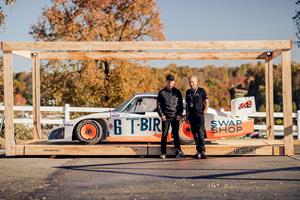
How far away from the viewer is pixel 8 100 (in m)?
12.7

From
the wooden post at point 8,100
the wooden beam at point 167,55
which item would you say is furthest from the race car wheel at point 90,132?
the wooden beam at point 167,55

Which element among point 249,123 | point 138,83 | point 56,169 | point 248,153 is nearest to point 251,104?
point 249,123

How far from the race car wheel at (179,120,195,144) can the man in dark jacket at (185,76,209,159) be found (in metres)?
1.55

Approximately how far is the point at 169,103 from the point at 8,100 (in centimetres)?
377

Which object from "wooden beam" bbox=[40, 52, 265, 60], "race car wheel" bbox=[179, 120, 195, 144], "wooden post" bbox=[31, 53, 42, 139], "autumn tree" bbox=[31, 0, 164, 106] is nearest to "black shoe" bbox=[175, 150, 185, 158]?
"race car wheel" bbox=[179, 120, 195, 144]

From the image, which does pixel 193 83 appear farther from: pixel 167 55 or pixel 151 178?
pixel 151 178

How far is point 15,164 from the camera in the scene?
36.5 ft

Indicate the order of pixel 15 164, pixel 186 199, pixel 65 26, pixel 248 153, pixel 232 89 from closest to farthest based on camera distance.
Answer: pixel 186 199 → pixel 15 164 → pixel 248 153 → pixel 65 26 → pixel 232 89

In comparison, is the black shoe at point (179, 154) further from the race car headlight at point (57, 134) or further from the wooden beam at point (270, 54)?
the wooden beam at point (270, 54)

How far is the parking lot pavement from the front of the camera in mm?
7270

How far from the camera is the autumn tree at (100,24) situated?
1157 inches

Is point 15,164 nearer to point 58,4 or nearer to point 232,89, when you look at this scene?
point 58,4

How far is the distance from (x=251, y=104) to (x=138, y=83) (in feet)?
54.2

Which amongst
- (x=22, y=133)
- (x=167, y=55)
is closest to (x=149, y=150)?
(x=167, y=55)
